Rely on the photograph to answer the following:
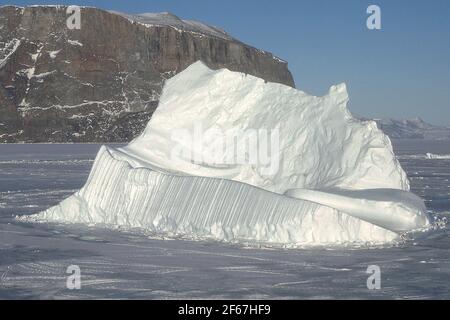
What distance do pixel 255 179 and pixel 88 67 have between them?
14942 centimetres

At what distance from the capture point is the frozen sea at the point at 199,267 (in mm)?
10695

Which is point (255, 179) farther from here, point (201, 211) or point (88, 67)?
point (88, 67)

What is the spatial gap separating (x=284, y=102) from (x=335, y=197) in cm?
494

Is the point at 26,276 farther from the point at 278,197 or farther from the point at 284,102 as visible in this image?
→ the point at 284,102

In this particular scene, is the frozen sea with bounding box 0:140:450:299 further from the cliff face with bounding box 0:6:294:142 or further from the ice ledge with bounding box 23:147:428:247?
the cliff face with bounding box 0:6:294:142

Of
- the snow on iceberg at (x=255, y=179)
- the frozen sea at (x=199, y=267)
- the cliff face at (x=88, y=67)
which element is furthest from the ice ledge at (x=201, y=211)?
the cliff face at (x=88, y=67)

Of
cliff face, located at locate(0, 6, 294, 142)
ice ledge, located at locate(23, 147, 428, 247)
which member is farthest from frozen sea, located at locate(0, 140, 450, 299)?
cliff face, located at locate(0, 6, 294, 142)

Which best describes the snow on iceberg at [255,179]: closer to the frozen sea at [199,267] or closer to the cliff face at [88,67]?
the frozen sea at [199,267]

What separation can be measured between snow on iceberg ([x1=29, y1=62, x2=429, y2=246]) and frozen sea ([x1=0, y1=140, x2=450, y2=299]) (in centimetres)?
87

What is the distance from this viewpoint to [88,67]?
163 meters

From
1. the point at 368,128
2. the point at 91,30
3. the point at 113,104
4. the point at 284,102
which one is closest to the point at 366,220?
the point at 368,128

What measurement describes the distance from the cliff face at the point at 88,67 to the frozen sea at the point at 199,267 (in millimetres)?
131702

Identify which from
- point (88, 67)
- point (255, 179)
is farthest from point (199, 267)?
point (88, 67)

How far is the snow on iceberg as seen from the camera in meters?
15.5
